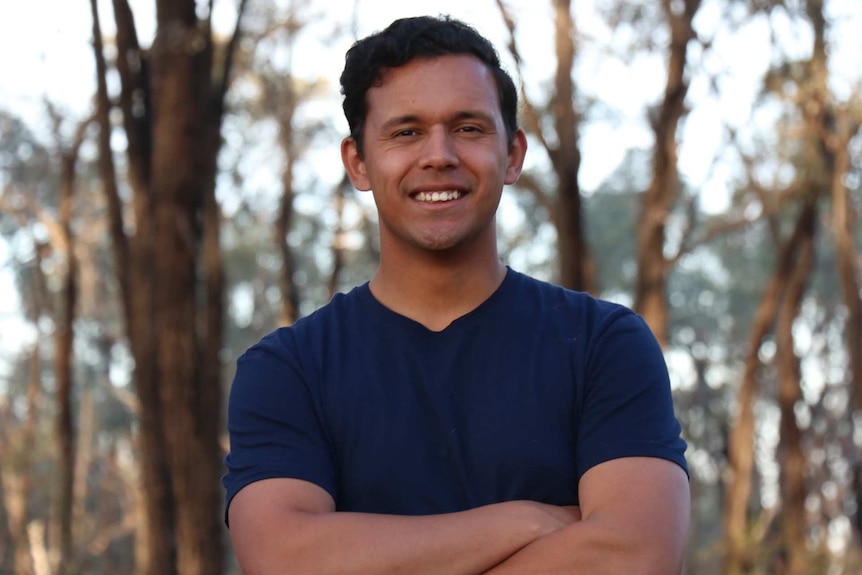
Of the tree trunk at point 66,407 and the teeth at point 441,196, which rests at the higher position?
the teeth at point 441,196

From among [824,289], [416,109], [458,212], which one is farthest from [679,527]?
[824,289]

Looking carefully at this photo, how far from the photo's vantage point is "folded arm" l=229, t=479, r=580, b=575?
97.5 inches

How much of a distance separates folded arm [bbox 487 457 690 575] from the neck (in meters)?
0.40

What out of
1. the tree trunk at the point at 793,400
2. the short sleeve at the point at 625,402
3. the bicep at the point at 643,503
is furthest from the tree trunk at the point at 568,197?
the tree trunk at the point at 793,400

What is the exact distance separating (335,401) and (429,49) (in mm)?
684

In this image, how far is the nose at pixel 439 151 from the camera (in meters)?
2.69

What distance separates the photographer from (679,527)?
2568 mm

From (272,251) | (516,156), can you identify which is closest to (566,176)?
(516,156)

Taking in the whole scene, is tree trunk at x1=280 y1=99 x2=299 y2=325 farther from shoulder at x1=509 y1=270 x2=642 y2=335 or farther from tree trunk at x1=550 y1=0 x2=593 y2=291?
shoulder at x1=509 y1=270 x2=642 y2=335

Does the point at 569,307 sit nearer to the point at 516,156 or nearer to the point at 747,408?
the point at 516,156

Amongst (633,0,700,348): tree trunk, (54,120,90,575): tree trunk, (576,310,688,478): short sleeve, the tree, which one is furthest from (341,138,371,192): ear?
(54,120,90,575): tree trunk

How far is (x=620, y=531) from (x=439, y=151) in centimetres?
74

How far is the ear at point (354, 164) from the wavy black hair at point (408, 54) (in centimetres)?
3

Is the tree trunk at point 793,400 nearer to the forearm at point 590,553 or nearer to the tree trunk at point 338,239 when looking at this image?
the tree trunk at point 338,239
